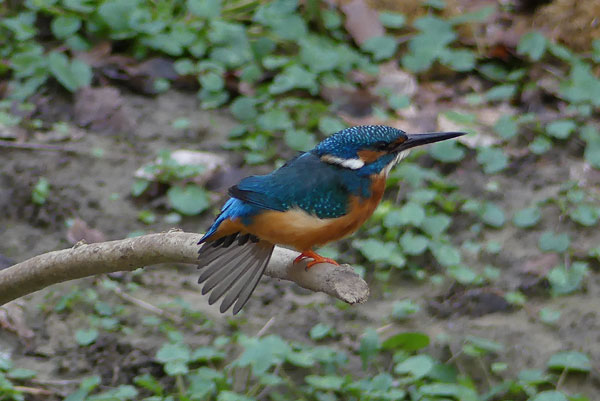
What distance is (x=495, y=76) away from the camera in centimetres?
521

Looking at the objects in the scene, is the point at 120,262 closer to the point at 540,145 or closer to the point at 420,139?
the point at 420,139

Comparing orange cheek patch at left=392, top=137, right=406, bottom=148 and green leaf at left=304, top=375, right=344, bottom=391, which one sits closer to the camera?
orange cheek patch at left=392, top=137, right=406, bottom=148

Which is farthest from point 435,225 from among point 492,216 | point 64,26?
point 64,26

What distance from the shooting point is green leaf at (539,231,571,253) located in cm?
388

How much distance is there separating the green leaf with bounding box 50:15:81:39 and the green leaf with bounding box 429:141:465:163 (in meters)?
2.27

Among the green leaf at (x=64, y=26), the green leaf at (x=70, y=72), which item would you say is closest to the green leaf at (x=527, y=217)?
the green leaf at (x=70, y=72)

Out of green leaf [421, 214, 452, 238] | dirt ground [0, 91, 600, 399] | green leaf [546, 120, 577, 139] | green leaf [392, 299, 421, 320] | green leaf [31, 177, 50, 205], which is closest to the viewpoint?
dirt ground [0, 91, 600, 399]

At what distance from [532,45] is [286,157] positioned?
5.59 ft

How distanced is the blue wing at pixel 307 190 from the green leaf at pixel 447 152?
1.76 m

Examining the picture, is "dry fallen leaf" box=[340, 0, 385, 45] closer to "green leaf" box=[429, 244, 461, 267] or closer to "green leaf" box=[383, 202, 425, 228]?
"green leaf" box=[383, 202, 425, 228]

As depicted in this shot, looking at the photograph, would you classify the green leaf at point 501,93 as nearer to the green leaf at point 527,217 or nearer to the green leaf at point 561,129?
the green leaf at point 561,129

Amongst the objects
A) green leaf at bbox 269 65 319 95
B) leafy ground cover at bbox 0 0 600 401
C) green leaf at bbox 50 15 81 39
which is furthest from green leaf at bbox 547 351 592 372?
green leaf at bbox 50 15 81 39

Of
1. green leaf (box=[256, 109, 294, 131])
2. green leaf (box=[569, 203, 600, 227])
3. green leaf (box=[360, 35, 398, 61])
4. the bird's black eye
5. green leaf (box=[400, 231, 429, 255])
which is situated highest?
the bird's black eye

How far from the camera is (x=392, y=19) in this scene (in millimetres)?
5418
